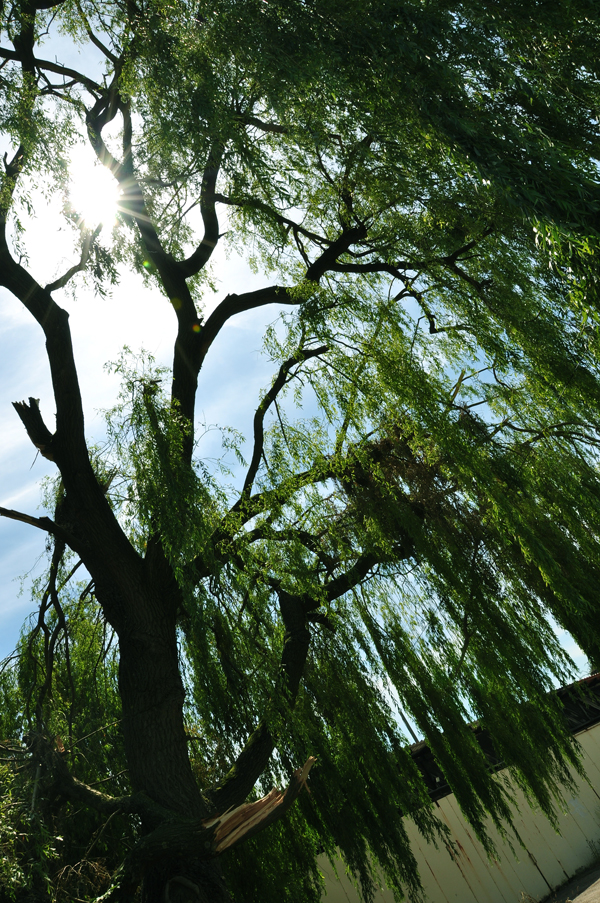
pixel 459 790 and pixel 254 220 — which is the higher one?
pixel 254 220

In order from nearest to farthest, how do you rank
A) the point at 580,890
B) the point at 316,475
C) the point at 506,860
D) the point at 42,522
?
1. the point at 42,522
2. the point at 316,475
3. the point at 580,890
4. the point at 506,860

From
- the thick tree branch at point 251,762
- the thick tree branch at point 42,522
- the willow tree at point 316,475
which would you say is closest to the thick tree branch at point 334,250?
the willow tree at point 316,475

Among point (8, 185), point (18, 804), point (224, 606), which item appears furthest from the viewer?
point (8, 185)

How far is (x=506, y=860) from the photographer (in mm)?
7918

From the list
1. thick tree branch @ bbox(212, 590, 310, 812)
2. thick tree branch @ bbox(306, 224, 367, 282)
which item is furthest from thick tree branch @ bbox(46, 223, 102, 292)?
thick tree branch @ bbox(212, 590, 310, 812)

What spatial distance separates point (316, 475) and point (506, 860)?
21.8 ft

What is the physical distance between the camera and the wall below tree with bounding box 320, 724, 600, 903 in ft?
24.1

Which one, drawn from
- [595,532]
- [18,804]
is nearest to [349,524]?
[595,532]

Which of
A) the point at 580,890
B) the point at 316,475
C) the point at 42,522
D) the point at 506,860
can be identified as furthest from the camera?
the point at 506,860

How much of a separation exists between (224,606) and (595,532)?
8.24ft

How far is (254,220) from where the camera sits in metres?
4.06

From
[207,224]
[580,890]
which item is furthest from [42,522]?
[580,890]

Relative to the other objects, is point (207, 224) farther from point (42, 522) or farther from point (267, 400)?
point (42, 522)

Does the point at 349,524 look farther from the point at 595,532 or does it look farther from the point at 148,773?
the point at 148,773
